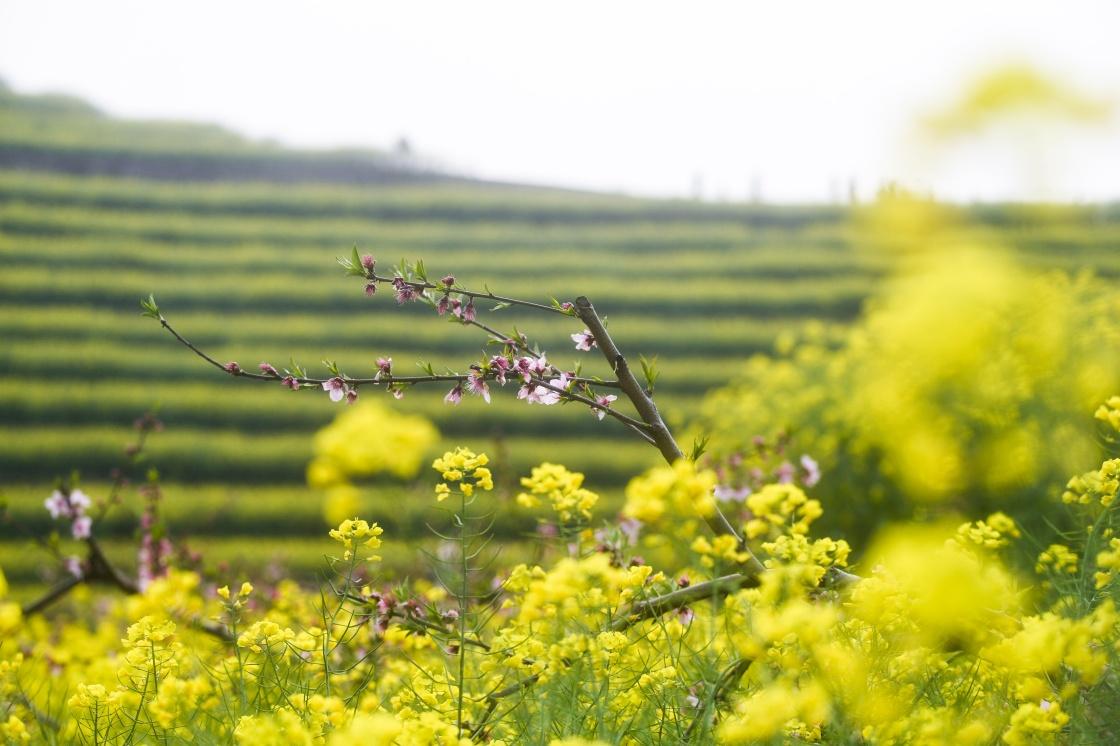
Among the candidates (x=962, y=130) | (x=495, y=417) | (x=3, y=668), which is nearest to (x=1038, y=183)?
(x=962, y=130)

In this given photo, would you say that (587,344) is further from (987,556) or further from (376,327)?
(376,327)

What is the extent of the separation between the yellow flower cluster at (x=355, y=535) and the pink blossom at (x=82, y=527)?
76.7 inches

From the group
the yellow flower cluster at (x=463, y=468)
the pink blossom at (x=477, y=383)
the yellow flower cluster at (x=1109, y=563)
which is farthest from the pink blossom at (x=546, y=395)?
the yellow flower cluster at (x=1109, y=563)

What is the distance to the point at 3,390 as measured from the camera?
12.9 m

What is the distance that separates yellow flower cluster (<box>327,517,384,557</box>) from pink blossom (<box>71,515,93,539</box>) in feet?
6.39

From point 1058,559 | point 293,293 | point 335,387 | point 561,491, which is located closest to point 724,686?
point 561,491

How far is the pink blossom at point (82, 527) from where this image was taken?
2929mm

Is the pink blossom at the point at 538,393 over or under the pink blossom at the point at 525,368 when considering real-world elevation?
under

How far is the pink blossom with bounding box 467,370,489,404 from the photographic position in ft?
5.38

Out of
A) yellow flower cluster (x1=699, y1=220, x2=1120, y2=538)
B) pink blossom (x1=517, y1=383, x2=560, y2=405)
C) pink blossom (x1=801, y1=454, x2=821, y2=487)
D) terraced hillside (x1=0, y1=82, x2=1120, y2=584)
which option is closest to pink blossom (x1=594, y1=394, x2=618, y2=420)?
pink blossom (x1=517, y1=383, x2=560, y2=405)

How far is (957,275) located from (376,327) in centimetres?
961

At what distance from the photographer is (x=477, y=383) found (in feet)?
5.53

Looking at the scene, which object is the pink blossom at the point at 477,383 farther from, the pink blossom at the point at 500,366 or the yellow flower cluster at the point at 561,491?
the yellow flower cluster at the point at 561,491

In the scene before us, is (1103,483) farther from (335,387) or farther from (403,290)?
(335,387)
